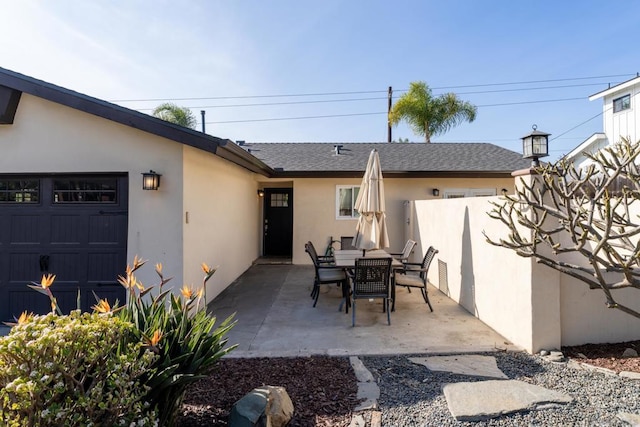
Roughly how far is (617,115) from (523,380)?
61.3ft

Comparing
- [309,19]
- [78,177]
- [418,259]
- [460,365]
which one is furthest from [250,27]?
[460,365]

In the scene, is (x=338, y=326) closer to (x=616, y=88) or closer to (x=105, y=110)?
(x=105, y=110)

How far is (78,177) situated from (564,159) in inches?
282

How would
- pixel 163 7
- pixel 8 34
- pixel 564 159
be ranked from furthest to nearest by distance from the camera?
1. pixel 163 7
2. pixel 8 34
3. pixel 564 159

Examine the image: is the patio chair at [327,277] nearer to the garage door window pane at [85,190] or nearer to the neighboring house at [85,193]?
the neighboring house at [85,193]

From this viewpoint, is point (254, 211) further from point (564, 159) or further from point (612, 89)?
point (612, 89)

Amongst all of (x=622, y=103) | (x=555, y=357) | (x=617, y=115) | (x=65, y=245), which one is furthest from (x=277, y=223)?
(x=622, y=103)

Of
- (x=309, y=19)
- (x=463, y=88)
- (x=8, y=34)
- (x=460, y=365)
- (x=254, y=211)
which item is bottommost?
(x=460, y=365)

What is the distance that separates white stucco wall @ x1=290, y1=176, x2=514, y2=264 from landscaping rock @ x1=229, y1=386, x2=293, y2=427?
27.5 feet

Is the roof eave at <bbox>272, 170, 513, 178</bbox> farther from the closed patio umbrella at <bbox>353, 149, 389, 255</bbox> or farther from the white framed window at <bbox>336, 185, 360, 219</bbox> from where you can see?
the closed patio umbrella at <bbox>353, 149, 389, 255</bbox>

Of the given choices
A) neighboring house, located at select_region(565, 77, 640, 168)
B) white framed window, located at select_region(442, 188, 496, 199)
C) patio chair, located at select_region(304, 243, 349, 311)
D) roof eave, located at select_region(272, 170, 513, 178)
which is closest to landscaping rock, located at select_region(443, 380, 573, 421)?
patio chair, located at select_region(304, 243, 349, 311)

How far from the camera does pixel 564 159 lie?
3.81 meters

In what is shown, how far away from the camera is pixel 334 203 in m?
11.2

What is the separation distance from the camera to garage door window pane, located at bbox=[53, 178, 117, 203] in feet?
18.7
